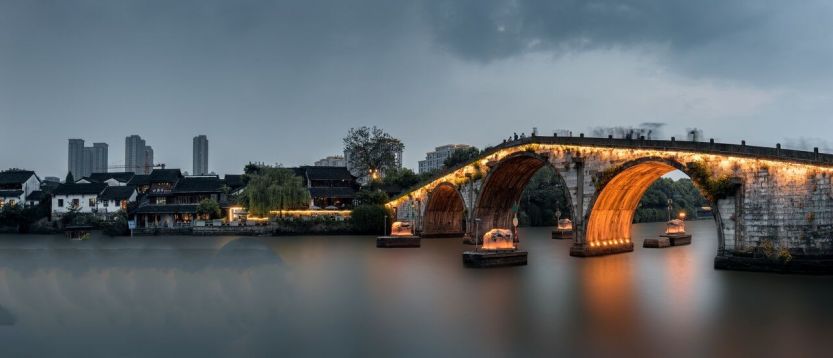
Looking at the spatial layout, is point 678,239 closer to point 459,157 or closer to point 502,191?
point 502,191

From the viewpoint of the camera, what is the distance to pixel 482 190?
1980 inches

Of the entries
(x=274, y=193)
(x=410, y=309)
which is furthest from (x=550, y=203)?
(x=410, y=309)

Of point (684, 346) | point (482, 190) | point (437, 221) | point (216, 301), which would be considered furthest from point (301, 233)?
point (684, 346)

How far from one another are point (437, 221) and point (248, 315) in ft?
140

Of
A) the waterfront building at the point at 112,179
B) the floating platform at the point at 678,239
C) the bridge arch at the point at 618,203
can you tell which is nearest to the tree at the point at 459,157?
the floating platform at the point at 678,239

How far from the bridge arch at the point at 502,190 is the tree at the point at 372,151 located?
136ft

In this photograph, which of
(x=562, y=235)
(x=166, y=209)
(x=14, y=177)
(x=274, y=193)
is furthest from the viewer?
(x=14, y=177)

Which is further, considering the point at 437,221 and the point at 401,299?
the point at 437,221

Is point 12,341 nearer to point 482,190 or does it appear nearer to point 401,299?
point 401,299

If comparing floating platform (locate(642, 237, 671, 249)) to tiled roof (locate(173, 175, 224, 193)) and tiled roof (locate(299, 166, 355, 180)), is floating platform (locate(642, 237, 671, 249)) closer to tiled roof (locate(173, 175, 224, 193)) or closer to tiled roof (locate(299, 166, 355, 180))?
tiled roof (locate(299, 166, 355, 180))

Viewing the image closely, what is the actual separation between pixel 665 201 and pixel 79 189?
99724 mm

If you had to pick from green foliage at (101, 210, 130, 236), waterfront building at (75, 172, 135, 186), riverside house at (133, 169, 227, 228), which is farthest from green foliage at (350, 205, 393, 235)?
waterfront building at (75, 172, 135, 186)

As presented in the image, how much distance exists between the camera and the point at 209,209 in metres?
73.5

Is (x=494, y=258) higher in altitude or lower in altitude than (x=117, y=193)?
lower
